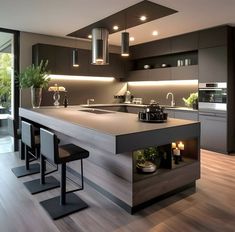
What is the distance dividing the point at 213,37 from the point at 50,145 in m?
4.12

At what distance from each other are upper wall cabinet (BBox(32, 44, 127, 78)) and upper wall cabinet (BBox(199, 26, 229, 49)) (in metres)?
2.50

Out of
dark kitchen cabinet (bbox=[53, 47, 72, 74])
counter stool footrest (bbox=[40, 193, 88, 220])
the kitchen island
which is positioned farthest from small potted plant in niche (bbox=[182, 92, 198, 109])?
counter stool footrest (bbox=[40, 193, 88, 220])

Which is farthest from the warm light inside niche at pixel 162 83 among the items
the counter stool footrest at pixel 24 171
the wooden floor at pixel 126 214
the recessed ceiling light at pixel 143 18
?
the counter stool footrest at pixel 24 171

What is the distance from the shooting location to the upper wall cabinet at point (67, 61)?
544cm

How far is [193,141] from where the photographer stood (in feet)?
10.4

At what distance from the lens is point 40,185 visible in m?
3.30

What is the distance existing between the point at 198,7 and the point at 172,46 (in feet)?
6.92

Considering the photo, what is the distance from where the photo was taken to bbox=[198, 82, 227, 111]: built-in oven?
192 inches

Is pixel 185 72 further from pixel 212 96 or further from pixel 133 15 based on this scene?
pixel 133 15

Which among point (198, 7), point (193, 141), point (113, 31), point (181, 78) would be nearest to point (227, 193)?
point (193, 141)

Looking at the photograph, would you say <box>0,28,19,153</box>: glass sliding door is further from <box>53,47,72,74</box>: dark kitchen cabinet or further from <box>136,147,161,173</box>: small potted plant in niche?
<box>136,147,161,173</box>: small potted plant in niche

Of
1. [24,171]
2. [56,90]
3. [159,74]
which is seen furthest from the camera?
[159,74]

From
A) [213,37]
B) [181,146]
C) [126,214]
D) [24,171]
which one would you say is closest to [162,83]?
[213,37]

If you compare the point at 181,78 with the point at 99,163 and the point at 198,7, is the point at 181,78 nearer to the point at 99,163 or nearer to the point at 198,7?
the point at 198,7
